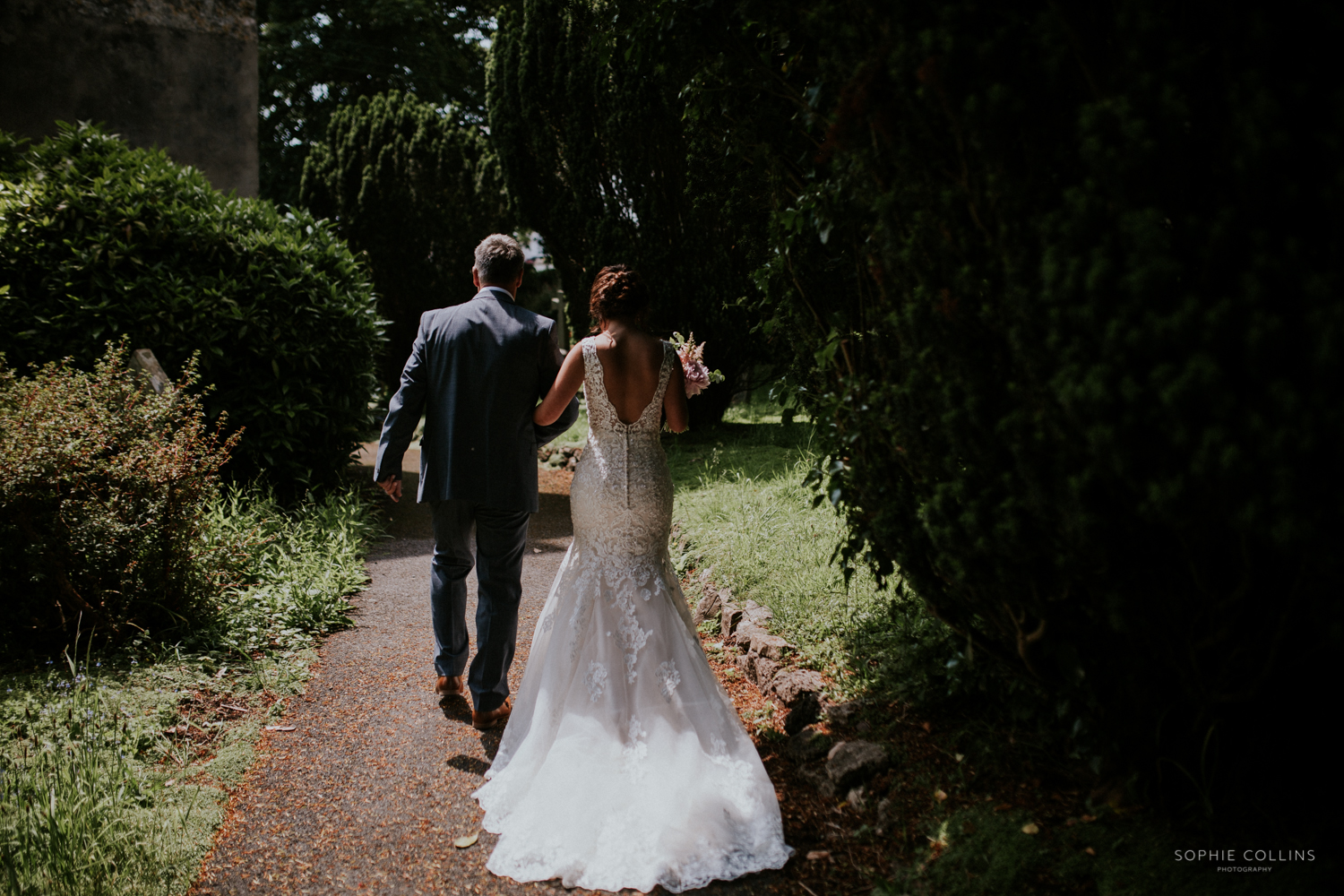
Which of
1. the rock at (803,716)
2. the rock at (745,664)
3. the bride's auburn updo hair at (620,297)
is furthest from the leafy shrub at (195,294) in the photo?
the rock at (803,716)

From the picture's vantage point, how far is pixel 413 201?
14.6 meters

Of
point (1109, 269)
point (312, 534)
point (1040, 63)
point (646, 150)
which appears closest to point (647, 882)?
point (1109, 269)

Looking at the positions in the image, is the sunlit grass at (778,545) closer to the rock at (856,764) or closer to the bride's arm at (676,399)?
the rock at (856,764)

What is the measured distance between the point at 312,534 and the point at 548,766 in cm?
402

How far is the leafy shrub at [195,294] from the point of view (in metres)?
6.21

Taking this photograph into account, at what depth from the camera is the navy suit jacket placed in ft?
11.7

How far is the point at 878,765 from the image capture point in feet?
9.72

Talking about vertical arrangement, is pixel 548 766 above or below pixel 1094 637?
below

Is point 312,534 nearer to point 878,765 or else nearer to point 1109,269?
point 878,765

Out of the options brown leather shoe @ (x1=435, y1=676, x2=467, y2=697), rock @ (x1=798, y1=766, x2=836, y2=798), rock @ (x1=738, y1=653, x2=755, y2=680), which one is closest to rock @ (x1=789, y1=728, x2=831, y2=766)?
rock @ (x1=798, y1=766, x2=836, y2=798)

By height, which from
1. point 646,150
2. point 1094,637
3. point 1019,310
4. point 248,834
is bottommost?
point 248,834

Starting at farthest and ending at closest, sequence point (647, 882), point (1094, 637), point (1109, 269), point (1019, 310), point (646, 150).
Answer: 1. point (646, 150)
2. point (647, 882)
3. point (1094, 637)
4. point (1019, 310)
5. point (1109, 269)

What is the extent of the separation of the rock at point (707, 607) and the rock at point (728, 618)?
90 millimetres

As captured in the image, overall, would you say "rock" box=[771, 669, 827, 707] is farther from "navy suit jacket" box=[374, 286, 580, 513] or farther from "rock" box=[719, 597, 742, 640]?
"navy suit jacket" box=[374, 286, 580, 513]
